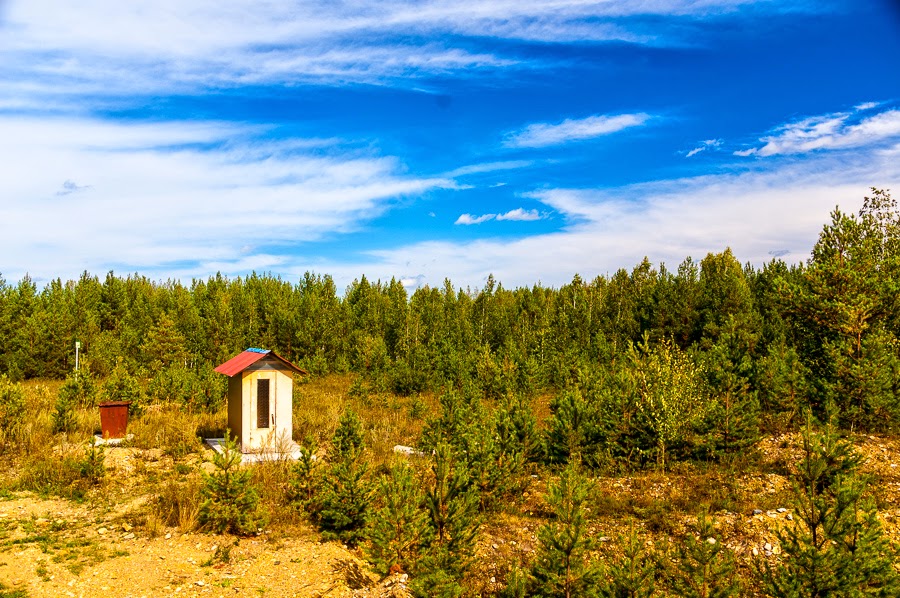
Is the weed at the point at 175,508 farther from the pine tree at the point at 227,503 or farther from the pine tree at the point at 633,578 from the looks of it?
the pine tree at the point at 633,578

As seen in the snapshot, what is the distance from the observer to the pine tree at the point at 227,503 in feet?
32.6

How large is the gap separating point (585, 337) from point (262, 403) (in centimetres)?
2781

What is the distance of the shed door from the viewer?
15.9 m

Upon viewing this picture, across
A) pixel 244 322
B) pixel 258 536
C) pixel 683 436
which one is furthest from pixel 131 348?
pixel 683 436

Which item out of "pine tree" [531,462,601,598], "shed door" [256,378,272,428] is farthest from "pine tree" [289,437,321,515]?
"pine tree" [531,462,601,598]

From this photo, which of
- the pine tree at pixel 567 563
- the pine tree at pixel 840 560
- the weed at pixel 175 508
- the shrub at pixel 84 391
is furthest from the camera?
the shrub at pixel 84 391

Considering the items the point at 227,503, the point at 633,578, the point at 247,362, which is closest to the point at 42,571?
the point at 227,503

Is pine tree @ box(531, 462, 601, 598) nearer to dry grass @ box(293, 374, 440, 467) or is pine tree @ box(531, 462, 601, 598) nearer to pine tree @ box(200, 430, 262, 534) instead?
pine tree @ box(200, 430, 262, 534)

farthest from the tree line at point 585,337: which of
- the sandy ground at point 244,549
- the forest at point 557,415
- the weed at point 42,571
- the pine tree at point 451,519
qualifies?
the weed at point 42,571

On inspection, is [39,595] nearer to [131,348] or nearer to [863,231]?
[863,231]

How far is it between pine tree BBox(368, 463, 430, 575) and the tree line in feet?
22.4

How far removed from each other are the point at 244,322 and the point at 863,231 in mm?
38696

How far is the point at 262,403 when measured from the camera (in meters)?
16.0

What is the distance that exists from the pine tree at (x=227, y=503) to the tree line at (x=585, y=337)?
673 cm
